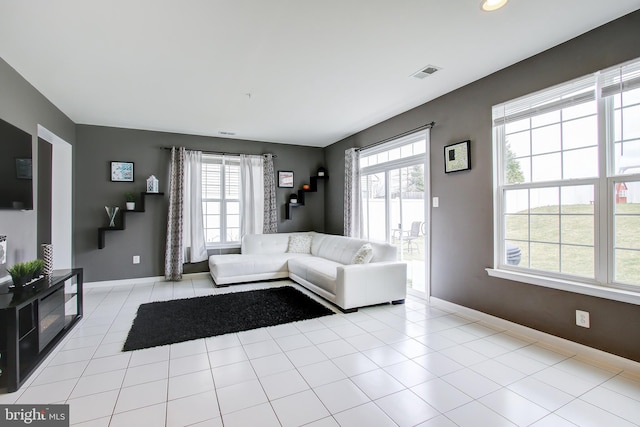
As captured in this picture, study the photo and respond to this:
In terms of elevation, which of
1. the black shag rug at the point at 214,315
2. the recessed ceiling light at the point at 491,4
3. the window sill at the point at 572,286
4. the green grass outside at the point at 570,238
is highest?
the recessed ceiling light at the point at 491,4

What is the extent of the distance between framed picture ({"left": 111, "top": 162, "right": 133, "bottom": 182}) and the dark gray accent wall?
14.0 feet

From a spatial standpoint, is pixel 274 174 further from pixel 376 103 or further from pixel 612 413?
pixel 612 413

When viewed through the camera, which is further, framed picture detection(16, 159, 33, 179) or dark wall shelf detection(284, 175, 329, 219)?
dark wall shelf detection(284, 175, 329, 219)

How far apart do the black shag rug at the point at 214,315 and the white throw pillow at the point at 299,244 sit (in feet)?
4.61

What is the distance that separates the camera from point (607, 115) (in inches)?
92.4

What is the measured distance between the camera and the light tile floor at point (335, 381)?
1.77m

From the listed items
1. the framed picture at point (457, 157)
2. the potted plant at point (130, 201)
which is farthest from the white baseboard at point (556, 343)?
the potted plant at point (130, 201)

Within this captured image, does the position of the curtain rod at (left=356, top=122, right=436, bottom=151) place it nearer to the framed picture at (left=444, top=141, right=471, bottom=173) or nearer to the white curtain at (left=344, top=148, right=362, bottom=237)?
the white curtain at (left=344, top=148, right=362, bottom=237)

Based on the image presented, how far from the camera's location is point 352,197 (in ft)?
17.5

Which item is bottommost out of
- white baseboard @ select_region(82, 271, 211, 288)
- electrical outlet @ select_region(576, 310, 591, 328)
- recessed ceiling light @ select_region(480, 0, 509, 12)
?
white baseboard @ select_region(82, 271, 211, 288)

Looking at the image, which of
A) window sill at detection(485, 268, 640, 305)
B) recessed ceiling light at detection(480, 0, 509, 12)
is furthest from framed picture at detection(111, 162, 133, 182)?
window sill at detection(485, 268, 640, 305)

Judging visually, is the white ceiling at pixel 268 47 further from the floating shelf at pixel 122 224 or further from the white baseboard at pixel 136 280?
the white baseboard at pixel 136 280

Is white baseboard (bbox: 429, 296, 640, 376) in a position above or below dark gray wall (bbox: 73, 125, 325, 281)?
below

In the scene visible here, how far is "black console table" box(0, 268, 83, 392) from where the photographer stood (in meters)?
2.03
